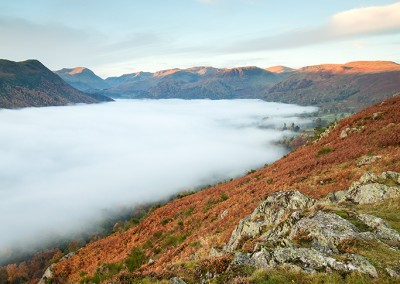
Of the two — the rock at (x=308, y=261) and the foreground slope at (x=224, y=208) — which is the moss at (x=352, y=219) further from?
the foreground slope at (x=224, y=208)

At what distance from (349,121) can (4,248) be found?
719 feet

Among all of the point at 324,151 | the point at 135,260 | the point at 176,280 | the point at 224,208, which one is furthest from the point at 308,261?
the point at 324,151

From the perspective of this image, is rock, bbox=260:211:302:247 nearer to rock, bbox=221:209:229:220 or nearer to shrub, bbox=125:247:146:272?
rock, bbox=221:209:229:220

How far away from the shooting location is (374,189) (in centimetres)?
1877

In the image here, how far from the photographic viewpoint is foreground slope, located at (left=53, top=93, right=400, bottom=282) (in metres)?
25.2

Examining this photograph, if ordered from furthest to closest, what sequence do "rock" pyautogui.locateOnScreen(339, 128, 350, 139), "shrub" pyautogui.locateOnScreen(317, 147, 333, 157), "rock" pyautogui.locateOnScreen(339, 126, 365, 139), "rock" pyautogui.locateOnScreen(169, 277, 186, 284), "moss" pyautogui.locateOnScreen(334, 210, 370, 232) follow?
"rock" pyautogui.locateOnScreen(339, 128, 350, 139) < "rock" pyautogui.locateOnScreen(339, 126, 365, 139) < "shrub" pyautogui.locateOnScreen(317, 147, 333, 157) < "moss" pyautogui.locateOnScreen(334, 210, 370, 232) < "rock" pyautogui.locateOnScreen(169, 277, 186, 284)

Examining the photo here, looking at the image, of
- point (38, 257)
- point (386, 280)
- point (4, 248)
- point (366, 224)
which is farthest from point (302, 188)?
point (4, 248)

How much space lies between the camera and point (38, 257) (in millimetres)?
149875

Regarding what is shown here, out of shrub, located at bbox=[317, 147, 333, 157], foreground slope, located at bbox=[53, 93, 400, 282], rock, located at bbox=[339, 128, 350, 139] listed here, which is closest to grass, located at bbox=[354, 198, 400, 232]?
foreground slope, located at bbox=[53, 93, 400, 282]

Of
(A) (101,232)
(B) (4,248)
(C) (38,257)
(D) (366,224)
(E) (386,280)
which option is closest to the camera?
(E) (386,280)

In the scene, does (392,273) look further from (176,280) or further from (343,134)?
(343,134)

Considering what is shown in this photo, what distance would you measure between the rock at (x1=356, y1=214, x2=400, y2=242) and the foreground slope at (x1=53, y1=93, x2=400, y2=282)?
9.41m

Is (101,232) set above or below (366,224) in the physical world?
below

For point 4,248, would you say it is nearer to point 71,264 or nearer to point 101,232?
point 101,232
